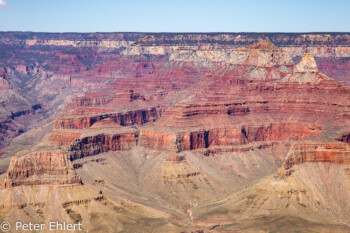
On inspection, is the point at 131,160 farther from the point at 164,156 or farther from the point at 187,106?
the point at 187,106

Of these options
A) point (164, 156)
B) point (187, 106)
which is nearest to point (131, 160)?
point (164, 156)

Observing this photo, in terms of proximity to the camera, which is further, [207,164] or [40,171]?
[207,164]

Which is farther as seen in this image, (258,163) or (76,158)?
(258,163)

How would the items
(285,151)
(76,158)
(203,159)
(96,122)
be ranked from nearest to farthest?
(76,158)
(203,159)
(285,151)
(96,122)

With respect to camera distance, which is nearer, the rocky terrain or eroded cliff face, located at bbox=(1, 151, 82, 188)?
the rocky terrain

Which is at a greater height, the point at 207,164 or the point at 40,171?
the point at 40,171

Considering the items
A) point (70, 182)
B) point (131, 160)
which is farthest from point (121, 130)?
point (70, 182)

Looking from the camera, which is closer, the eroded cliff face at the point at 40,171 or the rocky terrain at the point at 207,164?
the rocky terrain at the point at 207,164

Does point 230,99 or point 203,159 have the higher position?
point 230,99

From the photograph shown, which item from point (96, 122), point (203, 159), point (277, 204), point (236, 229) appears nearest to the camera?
point (236, 229)
